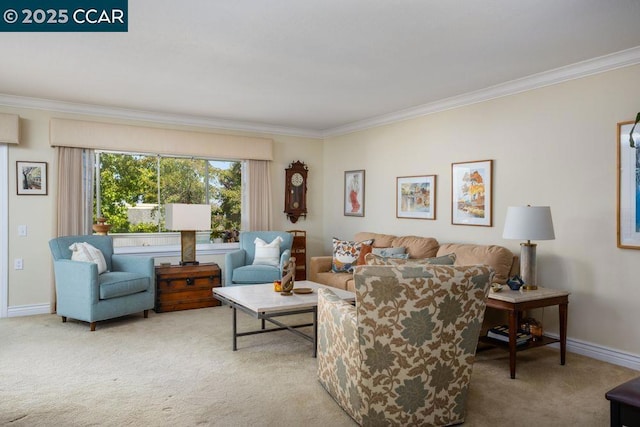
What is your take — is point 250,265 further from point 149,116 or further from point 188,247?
point 149,116

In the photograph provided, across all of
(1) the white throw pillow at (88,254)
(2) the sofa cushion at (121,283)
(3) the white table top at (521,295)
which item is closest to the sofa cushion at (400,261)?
(3) the white table top at (521,295)

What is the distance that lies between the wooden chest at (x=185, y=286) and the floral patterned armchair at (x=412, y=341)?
3325 millimetres

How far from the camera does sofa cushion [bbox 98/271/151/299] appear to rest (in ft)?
14.8

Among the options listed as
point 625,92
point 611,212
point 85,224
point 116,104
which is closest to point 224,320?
point 85,224

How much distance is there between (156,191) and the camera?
5.95m

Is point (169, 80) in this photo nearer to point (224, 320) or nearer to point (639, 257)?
point (224, 320)

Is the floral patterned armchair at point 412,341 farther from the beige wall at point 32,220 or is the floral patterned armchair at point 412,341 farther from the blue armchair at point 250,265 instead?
the beige wall at point 32,220

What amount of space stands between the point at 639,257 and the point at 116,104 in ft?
17.8

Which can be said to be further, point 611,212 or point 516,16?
point 611,212

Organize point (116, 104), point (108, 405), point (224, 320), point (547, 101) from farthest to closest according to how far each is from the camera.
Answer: point (116, 104)
point (224, 320)
point (547, 101)
point (108, 405)

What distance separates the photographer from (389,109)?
Result: 18.2 ft

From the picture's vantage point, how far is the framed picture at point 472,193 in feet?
15.1

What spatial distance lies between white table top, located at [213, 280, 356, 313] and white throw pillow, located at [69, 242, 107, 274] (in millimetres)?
1518

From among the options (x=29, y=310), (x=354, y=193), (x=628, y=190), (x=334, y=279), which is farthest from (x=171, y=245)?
(x=628, y=190)
